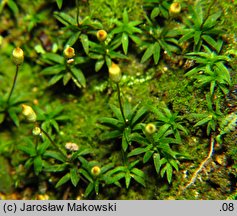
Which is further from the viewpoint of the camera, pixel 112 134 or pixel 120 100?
pixel 112 134

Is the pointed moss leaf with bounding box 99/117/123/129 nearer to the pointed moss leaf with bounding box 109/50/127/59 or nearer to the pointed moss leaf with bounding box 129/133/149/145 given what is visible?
the pointed moss leaf with bounding box 129/133/149/145

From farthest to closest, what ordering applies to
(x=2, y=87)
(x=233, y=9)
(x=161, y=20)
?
(x=2, y=87)
(x=161, y=20)
(x=233, y=9)

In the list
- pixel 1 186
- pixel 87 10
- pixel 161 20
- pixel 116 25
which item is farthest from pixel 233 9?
pixel 1 186

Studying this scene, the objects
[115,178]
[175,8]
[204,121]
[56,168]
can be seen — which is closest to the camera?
[175,8]

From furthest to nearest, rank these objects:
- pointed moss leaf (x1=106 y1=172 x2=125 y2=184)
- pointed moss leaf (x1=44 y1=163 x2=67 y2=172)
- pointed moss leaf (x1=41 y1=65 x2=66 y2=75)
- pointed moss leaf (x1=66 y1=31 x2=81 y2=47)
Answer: pointed moss leaf (x1=41 y1=65 x2=66 y2=75) < pointed moss leaf (x1=66 y1=31 x2=81 y2=47) < pointed moss leaf (x1=44 y1=163 x2=67 y2=172) < pointed moss leaf (x1=106 y1=172 x2=125 y2=184)

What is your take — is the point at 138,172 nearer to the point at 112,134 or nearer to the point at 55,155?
the point at 112,134

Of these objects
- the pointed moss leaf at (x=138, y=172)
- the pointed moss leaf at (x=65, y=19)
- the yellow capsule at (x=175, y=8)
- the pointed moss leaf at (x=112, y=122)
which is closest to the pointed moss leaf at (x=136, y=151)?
the pointed moss leaf at (x=138, y=172)

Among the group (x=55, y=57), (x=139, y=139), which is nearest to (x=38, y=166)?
(x=139, y=139)

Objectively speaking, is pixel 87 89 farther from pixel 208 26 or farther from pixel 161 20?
pixel 208 26

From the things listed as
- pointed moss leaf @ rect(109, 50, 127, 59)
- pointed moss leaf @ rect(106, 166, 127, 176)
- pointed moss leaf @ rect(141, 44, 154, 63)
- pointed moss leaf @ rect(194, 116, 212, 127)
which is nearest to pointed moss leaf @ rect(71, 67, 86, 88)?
pointed moss leaf @ rect(109, 50, 127, 59)
